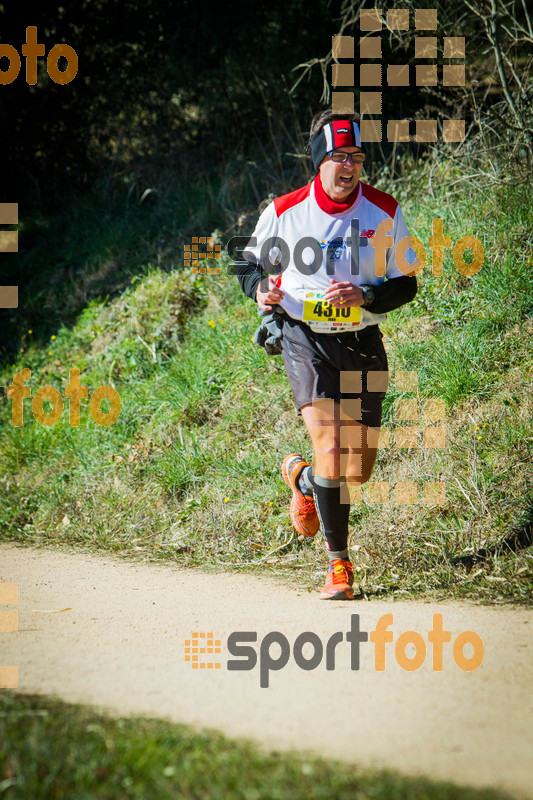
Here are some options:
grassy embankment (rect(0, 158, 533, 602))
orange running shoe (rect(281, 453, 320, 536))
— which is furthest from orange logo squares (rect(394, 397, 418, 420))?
orange running shoe (rect(281, 453, 320, 536))

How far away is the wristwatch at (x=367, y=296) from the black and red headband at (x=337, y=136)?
0.79m

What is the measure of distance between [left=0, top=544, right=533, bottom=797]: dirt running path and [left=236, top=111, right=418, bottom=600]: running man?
60 cm

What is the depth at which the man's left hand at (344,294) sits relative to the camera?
407cm

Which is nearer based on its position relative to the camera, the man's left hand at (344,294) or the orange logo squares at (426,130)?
the man's left hand at (344,294)

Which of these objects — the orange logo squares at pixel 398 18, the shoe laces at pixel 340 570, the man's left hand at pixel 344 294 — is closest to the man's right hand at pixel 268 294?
the man's left hand at pixel 344 294

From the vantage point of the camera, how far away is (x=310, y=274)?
4355 mm

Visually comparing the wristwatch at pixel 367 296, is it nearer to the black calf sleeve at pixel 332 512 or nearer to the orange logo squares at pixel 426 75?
the black calf sleeve at pixel 332 512

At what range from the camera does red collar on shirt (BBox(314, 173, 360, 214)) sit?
439 cm

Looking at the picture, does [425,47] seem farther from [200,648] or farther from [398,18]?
[200,648]

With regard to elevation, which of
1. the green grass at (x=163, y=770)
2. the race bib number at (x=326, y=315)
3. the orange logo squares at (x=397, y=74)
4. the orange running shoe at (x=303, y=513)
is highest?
the orange logo squares at (x=397, y=74)

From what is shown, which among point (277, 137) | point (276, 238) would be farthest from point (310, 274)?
point (277, 137)

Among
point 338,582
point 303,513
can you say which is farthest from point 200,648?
point 303,513

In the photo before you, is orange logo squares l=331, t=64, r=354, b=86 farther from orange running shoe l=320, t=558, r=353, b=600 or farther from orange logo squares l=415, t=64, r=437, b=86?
orange running shoe l=320, t=558, r=353, b=600

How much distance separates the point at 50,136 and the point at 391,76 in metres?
5.29
